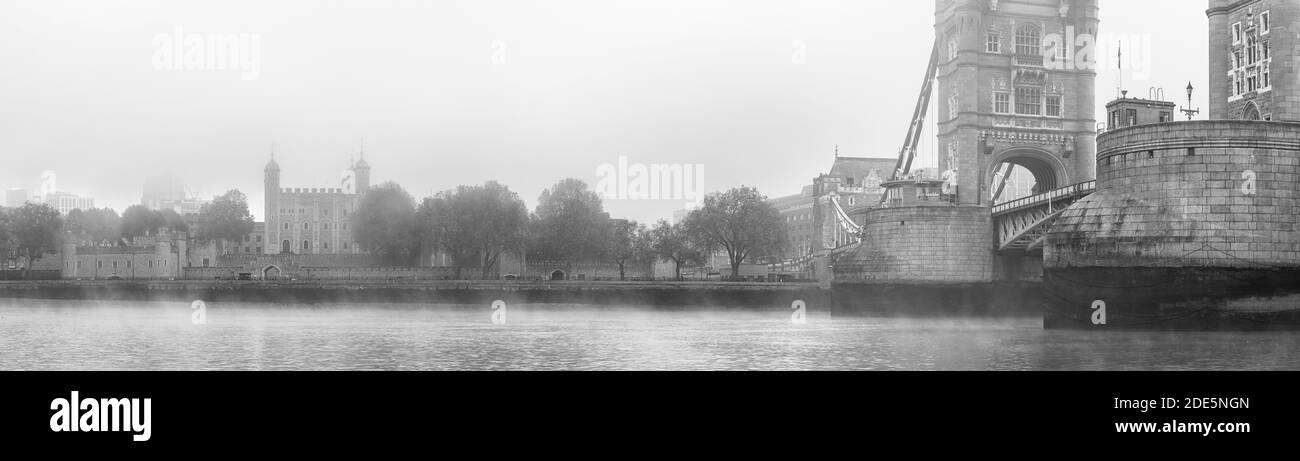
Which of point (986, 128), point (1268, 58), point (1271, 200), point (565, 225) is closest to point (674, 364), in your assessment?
point (1271, 200)

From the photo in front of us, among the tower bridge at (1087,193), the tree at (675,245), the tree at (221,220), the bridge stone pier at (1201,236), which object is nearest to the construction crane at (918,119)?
the tower bridge at (1087,193)

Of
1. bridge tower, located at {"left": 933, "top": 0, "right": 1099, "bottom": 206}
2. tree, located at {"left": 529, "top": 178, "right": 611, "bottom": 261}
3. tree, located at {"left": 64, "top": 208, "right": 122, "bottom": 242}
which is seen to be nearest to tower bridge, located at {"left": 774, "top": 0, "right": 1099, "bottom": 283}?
bridge tower, located at {"left": 933, "top": 0, "right": 1099, "bottom": 206}

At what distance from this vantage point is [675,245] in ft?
343

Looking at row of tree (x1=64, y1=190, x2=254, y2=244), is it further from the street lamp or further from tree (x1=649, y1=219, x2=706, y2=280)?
the street lamp

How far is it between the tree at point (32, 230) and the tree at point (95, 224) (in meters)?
16.5

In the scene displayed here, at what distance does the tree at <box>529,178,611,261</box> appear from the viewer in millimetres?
97438

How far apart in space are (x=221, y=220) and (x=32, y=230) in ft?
65.5

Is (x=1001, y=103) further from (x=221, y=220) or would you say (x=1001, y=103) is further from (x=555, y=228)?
(x=221, y=220)

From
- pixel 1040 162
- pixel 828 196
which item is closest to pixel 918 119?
pixel 1040 162

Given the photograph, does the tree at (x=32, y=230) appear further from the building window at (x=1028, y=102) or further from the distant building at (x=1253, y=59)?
the distant building at (x=1253, y=59)

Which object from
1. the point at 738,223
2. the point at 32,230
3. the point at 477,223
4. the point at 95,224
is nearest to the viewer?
the point at 477,223

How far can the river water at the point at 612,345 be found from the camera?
3212 cm

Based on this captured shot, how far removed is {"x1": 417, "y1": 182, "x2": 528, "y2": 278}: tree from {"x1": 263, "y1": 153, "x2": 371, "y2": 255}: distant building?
60747 millimetres
